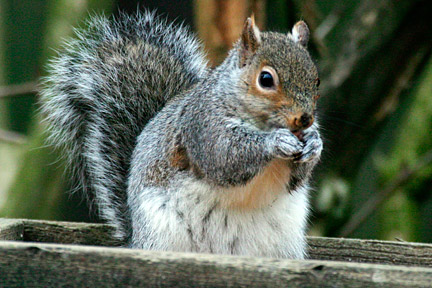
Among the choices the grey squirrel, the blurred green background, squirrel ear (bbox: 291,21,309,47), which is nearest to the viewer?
the grey squirrel

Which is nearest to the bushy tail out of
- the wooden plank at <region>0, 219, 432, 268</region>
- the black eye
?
the wooden plank at <region>0, 219, 432, 268</region>

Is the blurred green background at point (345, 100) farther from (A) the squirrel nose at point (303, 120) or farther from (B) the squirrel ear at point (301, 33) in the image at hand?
(A) the squirrel nose at point (303, 120)

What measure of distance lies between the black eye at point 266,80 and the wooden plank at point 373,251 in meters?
0.65

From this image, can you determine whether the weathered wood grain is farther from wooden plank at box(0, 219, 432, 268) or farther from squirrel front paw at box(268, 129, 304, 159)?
wooden plank at box(0, 219, 432, 268)

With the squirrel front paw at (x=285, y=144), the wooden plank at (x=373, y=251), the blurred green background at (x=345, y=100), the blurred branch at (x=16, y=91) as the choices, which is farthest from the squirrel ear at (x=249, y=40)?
the blurred branch at (x=16, y=91)

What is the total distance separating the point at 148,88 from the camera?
7.98 feet

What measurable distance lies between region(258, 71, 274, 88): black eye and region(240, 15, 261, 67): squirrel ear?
0.39 ft

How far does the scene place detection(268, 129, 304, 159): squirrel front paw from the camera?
5.99 feet

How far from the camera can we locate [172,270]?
1.39 metres

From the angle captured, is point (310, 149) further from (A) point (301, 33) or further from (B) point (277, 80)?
(A) point (301, 33)

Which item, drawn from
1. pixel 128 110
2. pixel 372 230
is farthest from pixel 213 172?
pixel 372 230

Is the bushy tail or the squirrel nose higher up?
the bushy tail

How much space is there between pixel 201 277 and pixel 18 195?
1864 mm

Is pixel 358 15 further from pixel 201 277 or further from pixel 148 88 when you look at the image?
pixel 201 277
